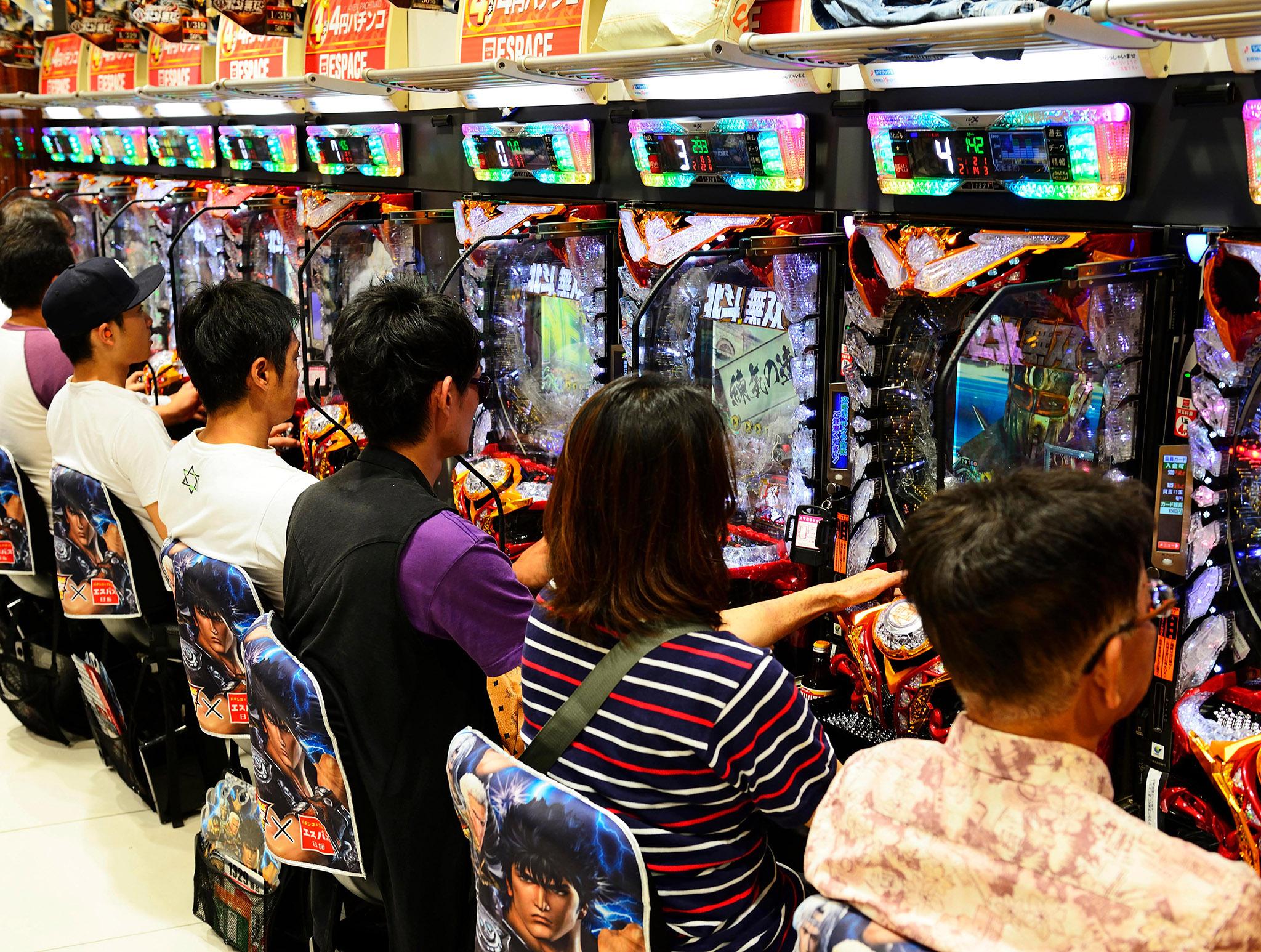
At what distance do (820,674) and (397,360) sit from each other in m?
1.16

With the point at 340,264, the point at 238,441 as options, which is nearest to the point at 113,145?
the point at 340,264

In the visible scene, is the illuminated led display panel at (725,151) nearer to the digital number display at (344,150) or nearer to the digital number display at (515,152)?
the digital number display at (515,152)

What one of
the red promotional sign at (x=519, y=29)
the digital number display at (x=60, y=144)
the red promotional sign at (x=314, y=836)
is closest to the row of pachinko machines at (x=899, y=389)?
the red promotional sign at (x=519, y=29)

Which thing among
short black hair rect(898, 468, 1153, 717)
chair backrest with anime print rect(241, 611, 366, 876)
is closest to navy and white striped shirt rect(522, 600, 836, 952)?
short black hair rect(898, 468, 1153, 717)

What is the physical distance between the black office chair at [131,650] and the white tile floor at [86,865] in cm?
11

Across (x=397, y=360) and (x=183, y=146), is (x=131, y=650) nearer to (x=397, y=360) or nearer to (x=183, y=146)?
(x=397, y=360)

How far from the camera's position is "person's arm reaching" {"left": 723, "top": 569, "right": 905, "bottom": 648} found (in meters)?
2.05

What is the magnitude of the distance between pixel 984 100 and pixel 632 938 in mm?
1805

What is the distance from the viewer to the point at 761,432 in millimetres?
2986

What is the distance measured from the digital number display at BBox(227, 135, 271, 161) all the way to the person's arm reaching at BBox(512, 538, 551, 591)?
343 cm

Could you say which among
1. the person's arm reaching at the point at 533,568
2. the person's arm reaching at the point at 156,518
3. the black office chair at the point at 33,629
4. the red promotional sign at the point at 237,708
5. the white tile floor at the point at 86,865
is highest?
the person's arm reaching at the point at 533,568

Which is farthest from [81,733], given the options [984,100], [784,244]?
[984,100]

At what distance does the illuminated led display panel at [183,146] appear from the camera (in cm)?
594

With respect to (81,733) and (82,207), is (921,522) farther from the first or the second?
(82,207)
